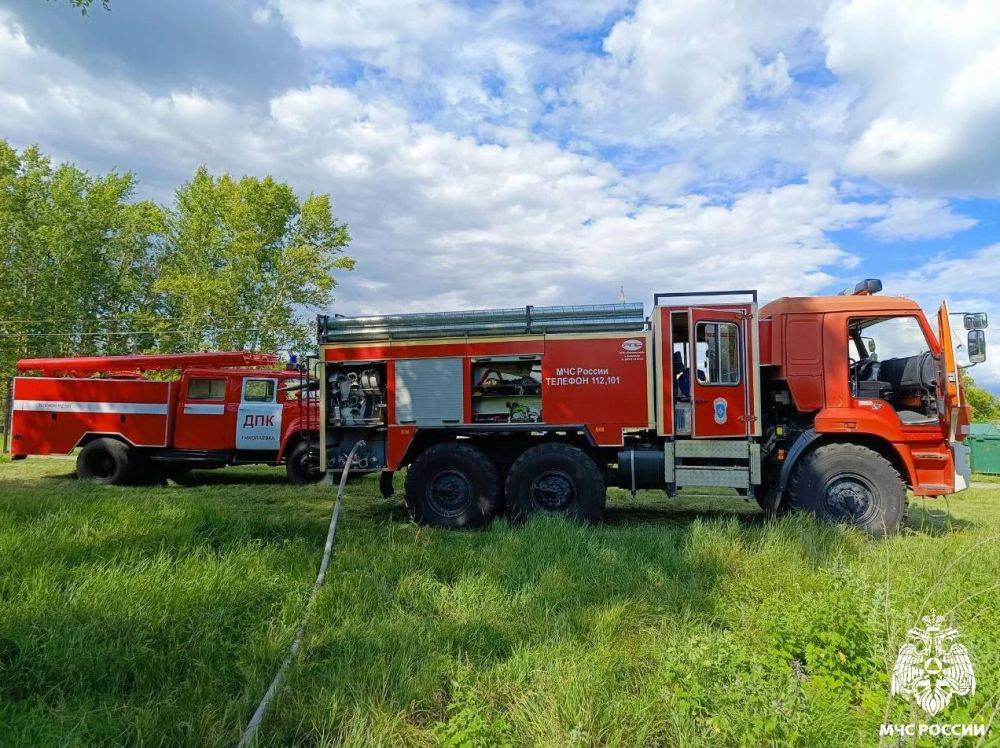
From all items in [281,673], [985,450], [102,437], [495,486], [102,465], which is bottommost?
[281,673]

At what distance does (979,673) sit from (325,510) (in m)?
7.59

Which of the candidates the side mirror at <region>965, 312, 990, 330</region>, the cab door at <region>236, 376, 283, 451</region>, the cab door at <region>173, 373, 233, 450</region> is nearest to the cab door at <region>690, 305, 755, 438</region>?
the side mirror at <region>965, 312, 990, 330</region>

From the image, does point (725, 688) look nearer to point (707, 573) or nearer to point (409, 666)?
point (409, 666)

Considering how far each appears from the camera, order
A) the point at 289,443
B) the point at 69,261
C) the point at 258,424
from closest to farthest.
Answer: the point at 289,443, the point at 258,424, the point at 69,261

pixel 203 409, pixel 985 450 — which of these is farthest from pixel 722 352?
pixel 985 450

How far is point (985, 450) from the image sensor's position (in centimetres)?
1797

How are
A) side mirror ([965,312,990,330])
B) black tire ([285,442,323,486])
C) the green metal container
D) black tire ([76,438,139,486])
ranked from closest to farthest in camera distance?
side mirror ([965,312,990,330]), black tire ([285,442,323,486]), black tire ([76,438,139,486]), the green metal container

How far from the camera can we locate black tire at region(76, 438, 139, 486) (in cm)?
1266

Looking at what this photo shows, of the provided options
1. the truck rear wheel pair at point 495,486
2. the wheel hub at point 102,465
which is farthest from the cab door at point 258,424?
the truck rear wheel pair at point 495,486

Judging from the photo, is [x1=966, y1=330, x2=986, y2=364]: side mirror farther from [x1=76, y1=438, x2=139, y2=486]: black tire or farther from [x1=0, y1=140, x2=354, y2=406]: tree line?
[x1=0, y1=140, x2=354, y2=406]: tree line

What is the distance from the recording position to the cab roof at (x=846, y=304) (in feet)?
24.8

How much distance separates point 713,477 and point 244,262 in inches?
1128

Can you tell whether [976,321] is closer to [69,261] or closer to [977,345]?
→ [977,345]

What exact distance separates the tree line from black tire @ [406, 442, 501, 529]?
921 inches
